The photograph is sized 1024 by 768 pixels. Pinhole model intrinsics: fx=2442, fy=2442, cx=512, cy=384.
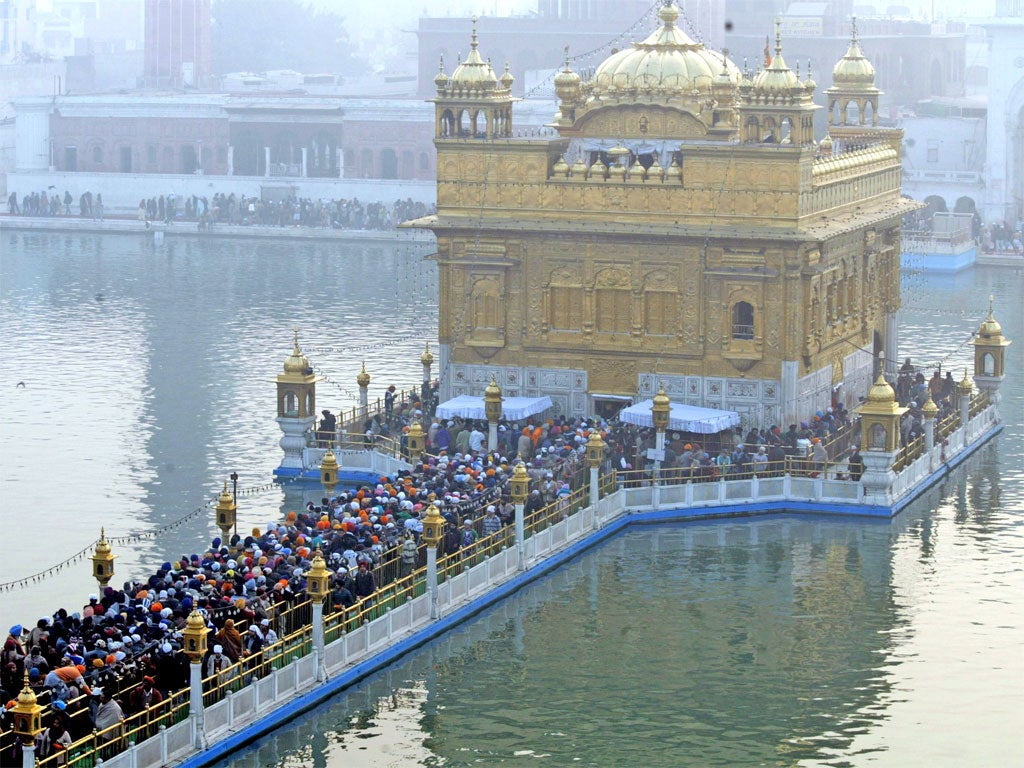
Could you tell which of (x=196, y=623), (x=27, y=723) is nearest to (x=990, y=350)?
(x=196, y=623)

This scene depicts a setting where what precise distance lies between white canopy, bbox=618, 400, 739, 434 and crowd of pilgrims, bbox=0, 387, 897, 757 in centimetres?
18

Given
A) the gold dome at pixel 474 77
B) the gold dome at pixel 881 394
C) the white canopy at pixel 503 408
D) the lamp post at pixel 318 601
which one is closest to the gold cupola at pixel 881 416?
the gold dome at pixel 881 394

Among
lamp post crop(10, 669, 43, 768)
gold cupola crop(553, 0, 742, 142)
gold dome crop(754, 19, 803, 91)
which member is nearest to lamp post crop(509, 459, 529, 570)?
gold dome crop(754, 19, 803, 91)

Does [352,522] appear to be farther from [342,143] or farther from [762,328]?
[342,143]

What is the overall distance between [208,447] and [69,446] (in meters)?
2.27

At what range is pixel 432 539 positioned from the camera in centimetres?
2769

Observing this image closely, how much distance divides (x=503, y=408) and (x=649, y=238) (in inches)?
132

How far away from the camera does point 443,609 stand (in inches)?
1118

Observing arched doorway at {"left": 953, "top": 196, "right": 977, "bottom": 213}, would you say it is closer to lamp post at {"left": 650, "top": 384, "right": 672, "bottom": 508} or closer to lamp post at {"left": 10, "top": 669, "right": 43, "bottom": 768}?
lamp post at {"left": 650, "top": 384, "right": 672, "bottom": 508}

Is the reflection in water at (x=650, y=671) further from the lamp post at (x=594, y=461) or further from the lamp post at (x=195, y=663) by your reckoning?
the lamp post at (x=195, y=663)

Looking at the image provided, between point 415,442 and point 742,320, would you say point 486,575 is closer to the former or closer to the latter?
point 415,442

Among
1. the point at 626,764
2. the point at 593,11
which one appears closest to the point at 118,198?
the point at 593,11

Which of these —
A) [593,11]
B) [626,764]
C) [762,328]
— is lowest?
[626,764]

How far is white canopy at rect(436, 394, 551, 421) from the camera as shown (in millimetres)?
36625
